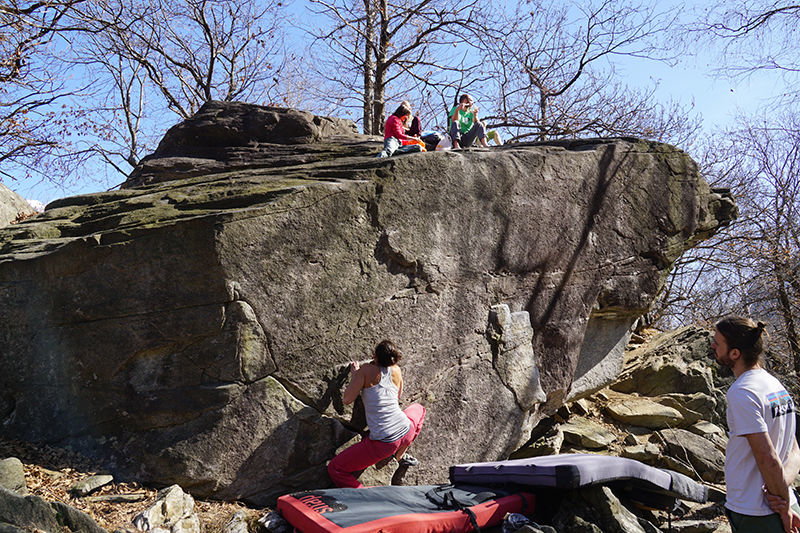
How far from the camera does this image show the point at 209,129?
8484mm

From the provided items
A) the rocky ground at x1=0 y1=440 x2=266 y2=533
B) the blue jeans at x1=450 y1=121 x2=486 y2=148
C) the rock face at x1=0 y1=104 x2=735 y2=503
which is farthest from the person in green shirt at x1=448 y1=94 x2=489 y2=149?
the rocky ground at x1=0 y1=440 x2=266 y2=533

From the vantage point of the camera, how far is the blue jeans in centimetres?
900

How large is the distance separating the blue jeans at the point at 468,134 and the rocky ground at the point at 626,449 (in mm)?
3745

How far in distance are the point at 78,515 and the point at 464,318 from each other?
3615 mm

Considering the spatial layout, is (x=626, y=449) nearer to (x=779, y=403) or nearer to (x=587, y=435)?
(x=587, y=435)

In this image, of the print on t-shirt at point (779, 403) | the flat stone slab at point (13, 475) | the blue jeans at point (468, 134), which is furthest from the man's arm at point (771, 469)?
the blue jeans at point (468, 134)

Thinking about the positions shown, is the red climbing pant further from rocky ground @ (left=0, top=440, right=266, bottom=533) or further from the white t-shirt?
the white t-shirt

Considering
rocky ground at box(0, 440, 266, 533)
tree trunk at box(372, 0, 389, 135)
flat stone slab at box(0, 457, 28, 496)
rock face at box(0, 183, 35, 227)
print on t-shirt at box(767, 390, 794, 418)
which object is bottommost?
rocky ground at box(0, 440, 266, 533)

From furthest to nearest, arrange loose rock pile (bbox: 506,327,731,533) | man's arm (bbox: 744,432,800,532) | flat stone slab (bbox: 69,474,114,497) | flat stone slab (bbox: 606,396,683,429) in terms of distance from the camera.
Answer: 1. flat stone slab (bbox: 606,396,683,429)
2. loose rock pile (bbox: 506,327,731,533)
3. flat stone slab (bbox: 69,474,114,497)
4. man's arm (bbox: 744,432,800,532)

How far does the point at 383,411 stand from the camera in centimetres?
522

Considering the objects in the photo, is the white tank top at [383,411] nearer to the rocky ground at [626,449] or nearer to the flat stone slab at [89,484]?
the rocky ground at [626,449]

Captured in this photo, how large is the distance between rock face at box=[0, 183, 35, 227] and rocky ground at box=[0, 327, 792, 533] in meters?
5.13

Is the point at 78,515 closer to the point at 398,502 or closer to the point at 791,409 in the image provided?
the point at 398,502

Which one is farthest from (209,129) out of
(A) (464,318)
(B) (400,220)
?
(A) (464,318)
